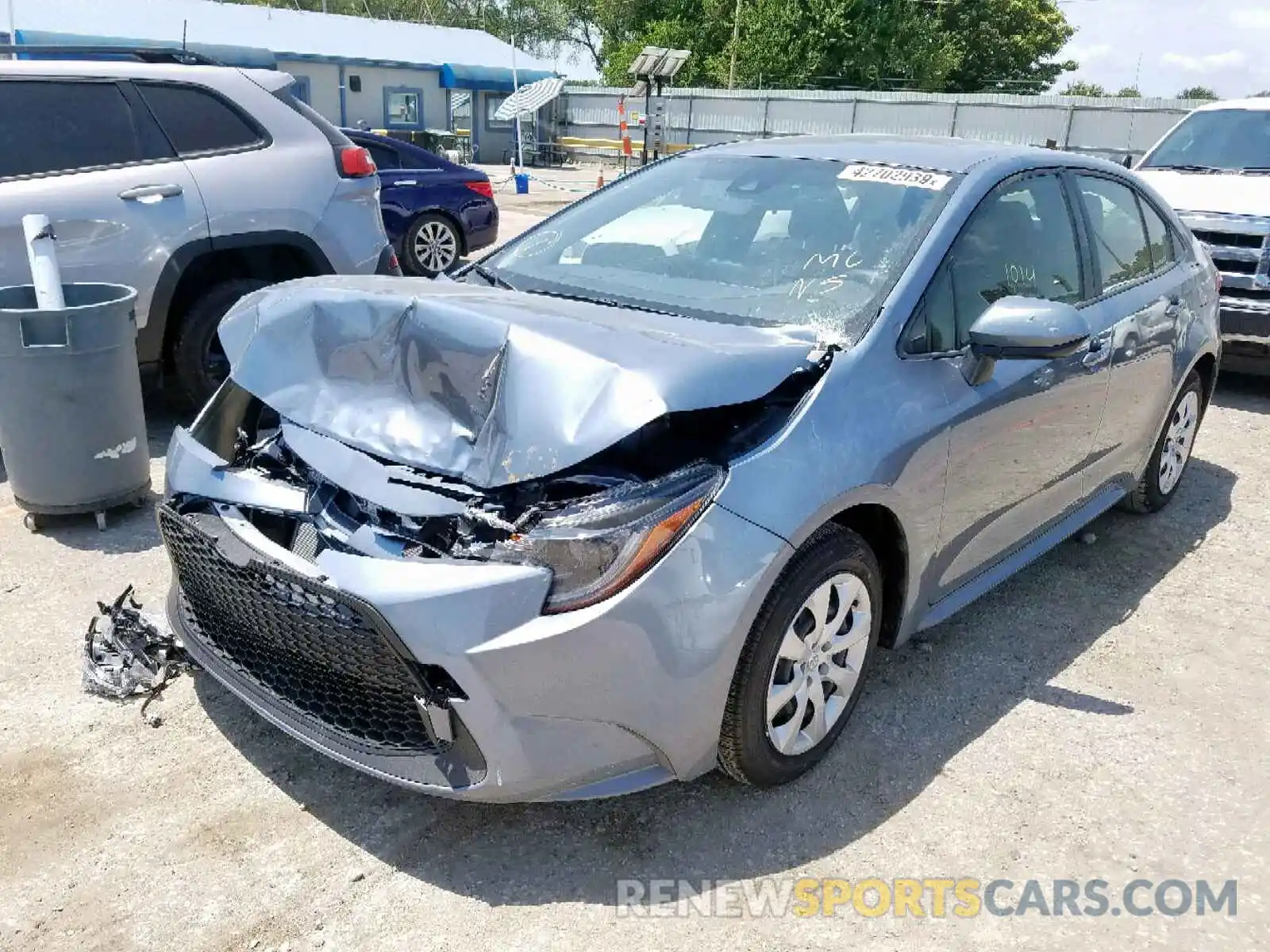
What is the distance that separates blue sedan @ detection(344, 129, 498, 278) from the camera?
10359 mm

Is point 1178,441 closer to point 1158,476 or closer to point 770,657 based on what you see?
point 1158,476

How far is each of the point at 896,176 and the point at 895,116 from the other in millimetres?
25586

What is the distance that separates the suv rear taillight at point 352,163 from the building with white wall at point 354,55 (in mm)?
24826

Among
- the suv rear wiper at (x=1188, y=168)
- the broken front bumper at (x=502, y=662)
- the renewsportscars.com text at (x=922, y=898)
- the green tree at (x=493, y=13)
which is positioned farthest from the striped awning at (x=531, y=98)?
the green tree at (x=493, y=13)

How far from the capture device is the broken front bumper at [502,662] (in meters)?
2.25

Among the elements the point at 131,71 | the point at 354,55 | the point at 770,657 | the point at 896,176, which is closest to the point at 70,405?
the point at 131,71

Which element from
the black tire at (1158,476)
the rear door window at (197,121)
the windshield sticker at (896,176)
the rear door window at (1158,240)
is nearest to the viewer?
the windshield sticker at (896,176)

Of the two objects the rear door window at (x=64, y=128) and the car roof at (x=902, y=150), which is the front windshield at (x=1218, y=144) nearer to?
the car roof at (x=902, y=150)

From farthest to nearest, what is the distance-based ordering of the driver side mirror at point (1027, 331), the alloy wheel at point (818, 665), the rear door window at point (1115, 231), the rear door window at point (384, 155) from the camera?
1. the rear door window at point (384, 155)
2. the rear door window at point (1115, 231)
3. the driver side mirror at point (1027, 331)
4. the alloy wheel at point (818, 665)

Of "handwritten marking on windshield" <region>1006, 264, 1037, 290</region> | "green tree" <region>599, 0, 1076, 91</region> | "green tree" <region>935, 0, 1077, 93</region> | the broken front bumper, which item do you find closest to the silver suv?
the broken front bumper

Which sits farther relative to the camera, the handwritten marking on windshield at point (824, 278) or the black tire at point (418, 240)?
the black tire at point (418, 240)

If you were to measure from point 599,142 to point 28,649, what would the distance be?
99.2 feet

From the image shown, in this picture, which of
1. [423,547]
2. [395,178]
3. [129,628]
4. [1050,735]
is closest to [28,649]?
[129,628]

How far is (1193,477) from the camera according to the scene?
18.7 ft
